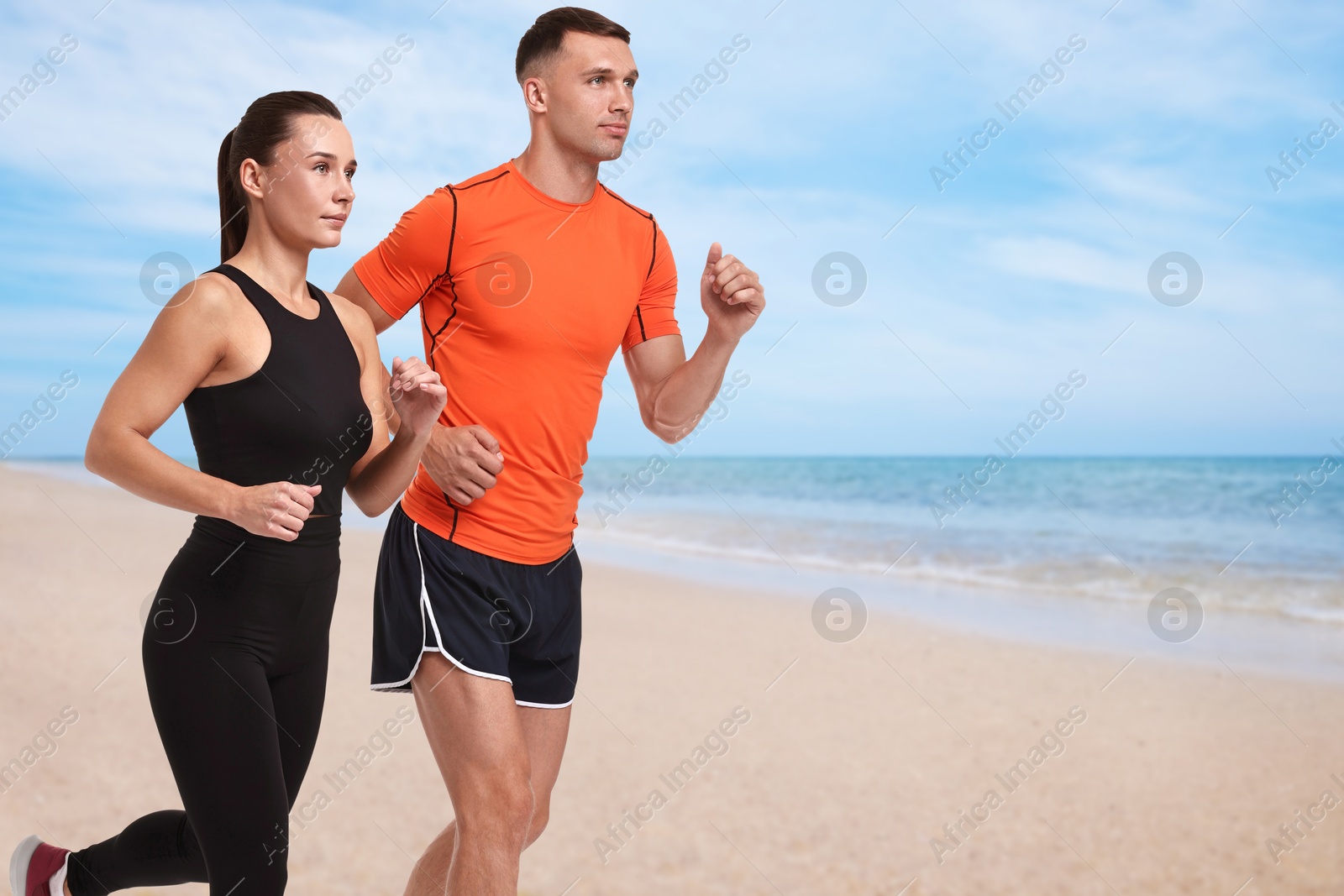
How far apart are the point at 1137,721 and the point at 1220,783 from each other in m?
0.87

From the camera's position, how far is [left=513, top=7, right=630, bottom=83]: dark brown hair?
275 cm

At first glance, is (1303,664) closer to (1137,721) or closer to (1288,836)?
(1137,721)

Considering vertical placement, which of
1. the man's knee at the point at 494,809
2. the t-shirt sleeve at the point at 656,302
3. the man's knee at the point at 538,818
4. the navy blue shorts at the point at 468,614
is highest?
the t-shirt sleeve at the point at 656,302

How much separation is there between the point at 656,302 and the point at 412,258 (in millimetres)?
749

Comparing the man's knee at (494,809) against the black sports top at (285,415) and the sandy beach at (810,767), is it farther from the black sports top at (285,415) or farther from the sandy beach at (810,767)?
the sandy beach at (810,767)

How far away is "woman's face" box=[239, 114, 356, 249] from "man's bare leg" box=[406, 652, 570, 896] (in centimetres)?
103

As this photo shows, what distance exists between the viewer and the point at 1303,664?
24.7 ft

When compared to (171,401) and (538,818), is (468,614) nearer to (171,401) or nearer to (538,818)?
(538,818)

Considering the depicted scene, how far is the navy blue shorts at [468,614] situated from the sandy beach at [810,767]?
172 centimetres

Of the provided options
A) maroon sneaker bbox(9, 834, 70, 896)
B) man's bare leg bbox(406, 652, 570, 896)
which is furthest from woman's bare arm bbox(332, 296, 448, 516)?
maroon sneaker bbox(9, 834, 70, 896)

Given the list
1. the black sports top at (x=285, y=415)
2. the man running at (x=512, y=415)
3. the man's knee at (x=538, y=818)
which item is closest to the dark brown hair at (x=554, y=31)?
the man running at (x=512, y=415)

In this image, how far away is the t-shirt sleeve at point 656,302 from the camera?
3082mm

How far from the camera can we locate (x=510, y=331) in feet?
8.65

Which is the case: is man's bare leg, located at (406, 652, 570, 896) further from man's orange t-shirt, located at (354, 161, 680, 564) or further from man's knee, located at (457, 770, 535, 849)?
man's orange t-shirt, located at (354, 161, 680, 564)
